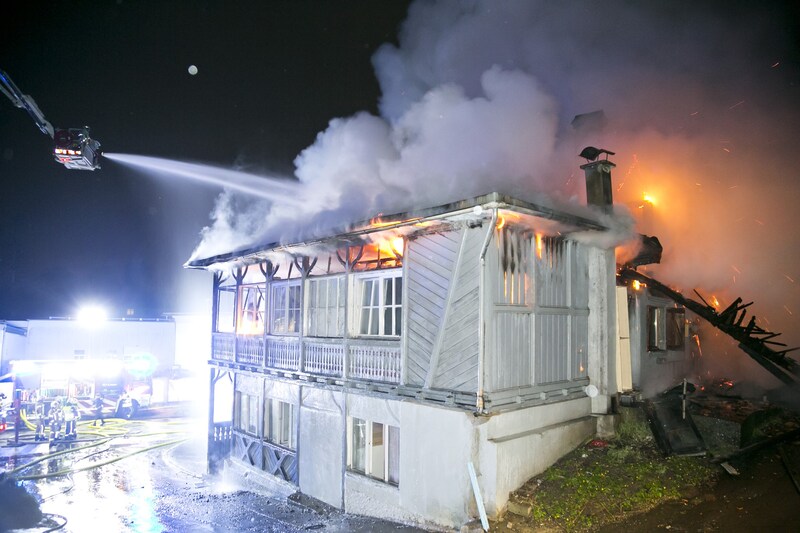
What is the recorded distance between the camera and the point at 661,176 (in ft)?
71.5

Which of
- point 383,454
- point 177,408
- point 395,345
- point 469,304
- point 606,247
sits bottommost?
point 177,408

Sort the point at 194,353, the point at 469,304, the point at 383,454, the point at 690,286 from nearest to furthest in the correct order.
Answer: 1. the point at 469,304
2. the point at 383,454
3. the point at 690,286
4. the point at 194,353

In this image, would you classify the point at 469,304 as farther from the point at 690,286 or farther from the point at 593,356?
the point at 690,286

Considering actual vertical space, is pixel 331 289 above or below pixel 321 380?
above

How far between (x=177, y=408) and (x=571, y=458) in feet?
83.9

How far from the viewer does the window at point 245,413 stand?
51.2 feet

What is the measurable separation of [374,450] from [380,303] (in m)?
3.28

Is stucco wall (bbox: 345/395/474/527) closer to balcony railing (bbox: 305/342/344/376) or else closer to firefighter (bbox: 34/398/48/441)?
balcony railing (bbox: 305/342/344/376)

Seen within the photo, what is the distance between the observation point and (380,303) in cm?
1141

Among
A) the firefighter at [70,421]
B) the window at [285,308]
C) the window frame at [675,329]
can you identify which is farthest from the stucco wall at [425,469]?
the firefighter at [70,421]

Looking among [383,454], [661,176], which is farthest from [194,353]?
[661,176]

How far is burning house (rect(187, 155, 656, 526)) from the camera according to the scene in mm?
8969

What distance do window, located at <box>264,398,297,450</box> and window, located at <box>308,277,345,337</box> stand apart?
2.44 m

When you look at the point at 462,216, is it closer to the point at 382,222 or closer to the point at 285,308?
the point at 382,222
